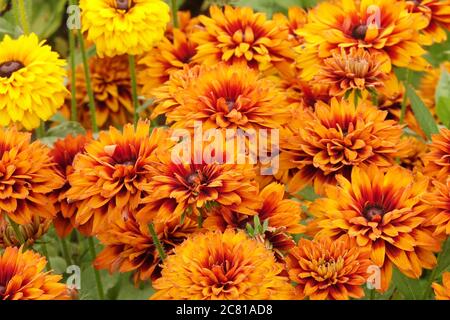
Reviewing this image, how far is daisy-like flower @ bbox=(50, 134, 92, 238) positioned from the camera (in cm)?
137

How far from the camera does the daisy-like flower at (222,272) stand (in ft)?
3.37

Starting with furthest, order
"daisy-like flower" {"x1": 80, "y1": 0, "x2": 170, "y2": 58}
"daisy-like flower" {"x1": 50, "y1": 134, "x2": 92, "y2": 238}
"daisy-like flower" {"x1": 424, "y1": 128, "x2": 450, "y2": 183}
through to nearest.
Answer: "daisy-like flower" {"x1": 80, "y1": 0, "x2": 170, "y2": 58} < "daisy-like flower" {"x1": 50, "y1": 134, "x2": 92, "y2": 238} < "daisy-like flower" {"x1": 424, "y1": 128, "x2": 450, "y2": 183}

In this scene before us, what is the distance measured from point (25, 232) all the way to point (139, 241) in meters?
0.20

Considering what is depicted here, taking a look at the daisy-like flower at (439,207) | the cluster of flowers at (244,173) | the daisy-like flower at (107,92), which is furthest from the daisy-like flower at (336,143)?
the daisy-like flower at (107,92)

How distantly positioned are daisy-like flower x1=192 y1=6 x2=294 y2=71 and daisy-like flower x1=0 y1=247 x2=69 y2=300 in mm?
599

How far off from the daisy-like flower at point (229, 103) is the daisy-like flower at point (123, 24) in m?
0.31

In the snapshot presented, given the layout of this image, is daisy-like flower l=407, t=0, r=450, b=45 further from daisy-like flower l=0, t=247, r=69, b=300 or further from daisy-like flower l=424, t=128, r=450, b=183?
daisy-like flower l=0, t=247, r=69, b=300

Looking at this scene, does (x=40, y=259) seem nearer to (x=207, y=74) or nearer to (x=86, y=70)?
(x=207, y=74)

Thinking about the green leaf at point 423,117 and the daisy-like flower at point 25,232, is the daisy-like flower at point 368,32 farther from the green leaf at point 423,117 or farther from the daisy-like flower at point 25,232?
the daisy-like flower at point 25,232

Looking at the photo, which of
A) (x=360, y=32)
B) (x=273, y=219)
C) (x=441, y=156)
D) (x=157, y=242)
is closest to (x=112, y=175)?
(x=157, y=242)

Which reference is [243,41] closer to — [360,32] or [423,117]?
[360,32]

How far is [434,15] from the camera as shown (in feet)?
5.63

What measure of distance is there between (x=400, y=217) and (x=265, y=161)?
0.24 metres

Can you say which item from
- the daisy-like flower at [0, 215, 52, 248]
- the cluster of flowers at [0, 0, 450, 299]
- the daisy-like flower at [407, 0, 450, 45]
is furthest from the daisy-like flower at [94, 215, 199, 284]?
the daisy-like flower at [407, 0, 450, 45]
